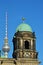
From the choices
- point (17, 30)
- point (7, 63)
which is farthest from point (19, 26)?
point (7, 63)

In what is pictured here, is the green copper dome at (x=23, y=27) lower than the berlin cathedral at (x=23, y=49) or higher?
higher

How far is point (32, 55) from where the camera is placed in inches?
3664

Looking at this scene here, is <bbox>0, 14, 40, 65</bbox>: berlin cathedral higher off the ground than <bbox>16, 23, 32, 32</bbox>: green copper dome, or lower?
lower

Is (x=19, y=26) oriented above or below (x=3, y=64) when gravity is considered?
above

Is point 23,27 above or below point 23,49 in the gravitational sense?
above

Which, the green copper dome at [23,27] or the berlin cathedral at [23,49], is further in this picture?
the green copper dome at [23,27]

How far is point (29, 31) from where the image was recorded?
3708 inches

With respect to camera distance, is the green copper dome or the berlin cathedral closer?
the berlin cathedral

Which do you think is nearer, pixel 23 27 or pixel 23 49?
pixel 23 49

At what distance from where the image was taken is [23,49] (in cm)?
9275

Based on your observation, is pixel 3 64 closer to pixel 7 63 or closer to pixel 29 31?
pixel 7 63

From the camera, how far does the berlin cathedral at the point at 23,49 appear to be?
92.6m

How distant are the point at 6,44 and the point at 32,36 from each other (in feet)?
18.1

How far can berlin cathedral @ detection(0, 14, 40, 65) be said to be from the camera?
9262 cm
